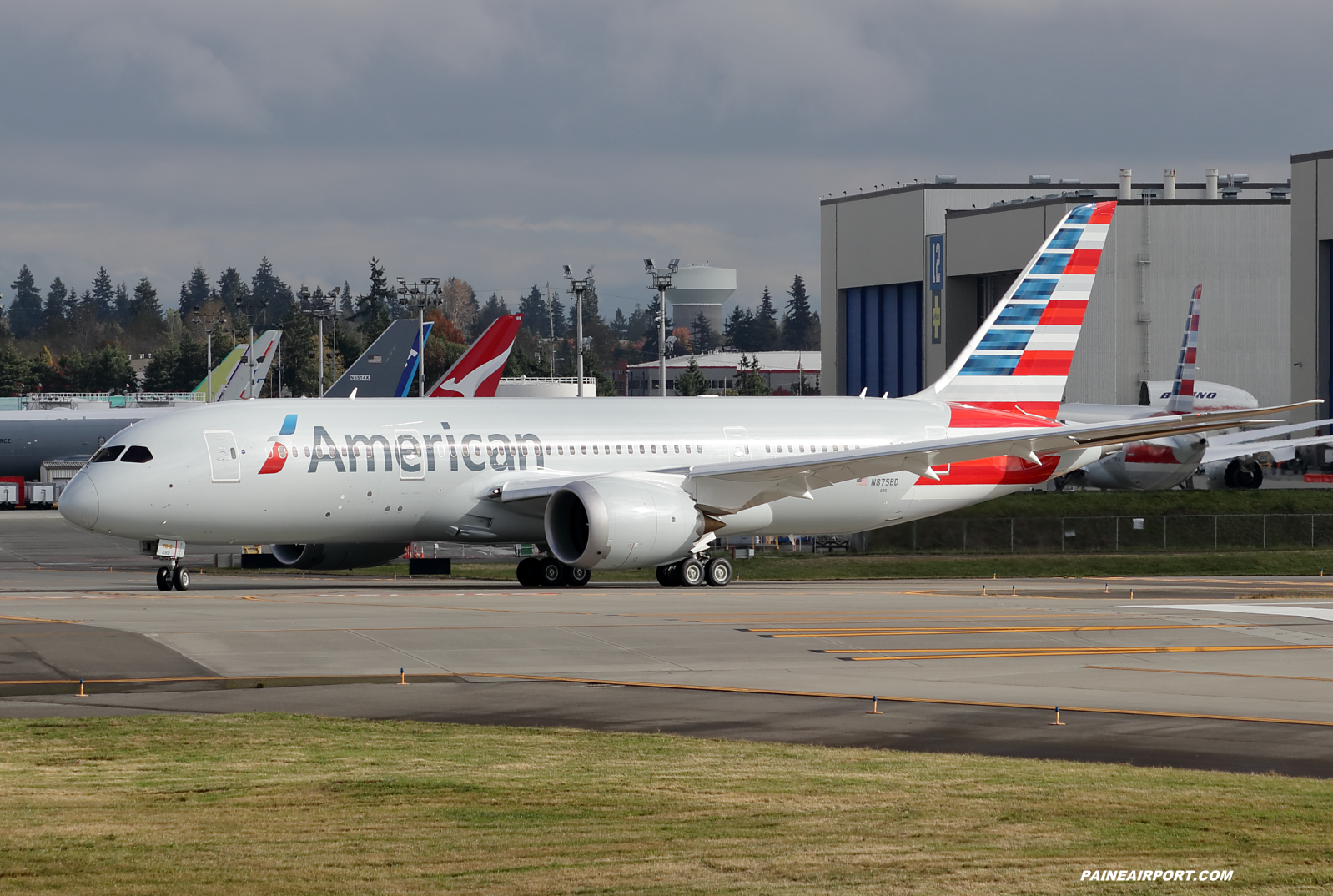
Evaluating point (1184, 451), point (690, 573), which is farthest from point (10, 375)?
point (690, 573)

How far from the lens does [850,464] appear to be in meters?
36.5

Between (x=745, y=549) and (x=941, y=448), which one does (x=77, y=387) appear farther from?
(x=941, y=448)

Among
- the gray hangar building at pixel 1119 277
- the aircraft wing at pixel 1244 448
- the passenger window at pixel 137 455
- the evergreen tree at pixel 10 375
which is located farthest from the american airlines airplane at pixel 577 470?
the evergreen tree at pixel 10 375

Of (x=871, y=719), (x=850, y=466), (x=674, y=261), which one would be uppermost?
(x=674, y=261)

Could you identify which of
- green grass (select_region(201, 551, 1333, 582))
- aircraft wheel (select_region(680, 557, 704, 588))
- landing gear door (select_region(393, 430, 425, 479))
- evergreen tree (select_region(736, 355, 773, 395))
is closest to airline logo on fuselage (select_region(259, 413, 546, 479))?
landing gear door (select_region(393, 430, 425, 479))

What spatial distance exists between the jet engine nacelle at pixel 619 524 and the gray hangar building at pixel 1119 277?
50.4m

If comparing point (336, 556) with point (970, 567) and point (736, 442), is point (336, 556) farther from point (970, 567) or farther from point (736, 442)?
point (970, 567)

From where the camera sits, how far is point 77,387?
180 m

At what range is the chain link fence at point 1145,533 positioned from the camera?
53406 mm

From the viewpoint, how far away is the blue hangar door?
4213 inches

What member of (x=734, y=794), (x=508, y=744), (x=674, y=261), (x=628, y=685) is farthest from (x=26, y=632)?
(x=674, y=261)

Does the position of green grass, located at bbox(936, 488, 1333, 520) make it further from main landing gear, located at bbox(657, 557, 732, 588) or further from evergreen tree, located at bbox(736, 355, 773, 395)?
evergreen tree, located at bbox(736, 355, 773, 395)

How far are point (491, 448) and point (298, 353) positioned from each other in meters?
134

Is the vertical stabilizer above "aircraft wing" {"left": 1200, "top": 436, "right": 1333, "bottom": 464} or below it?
above
